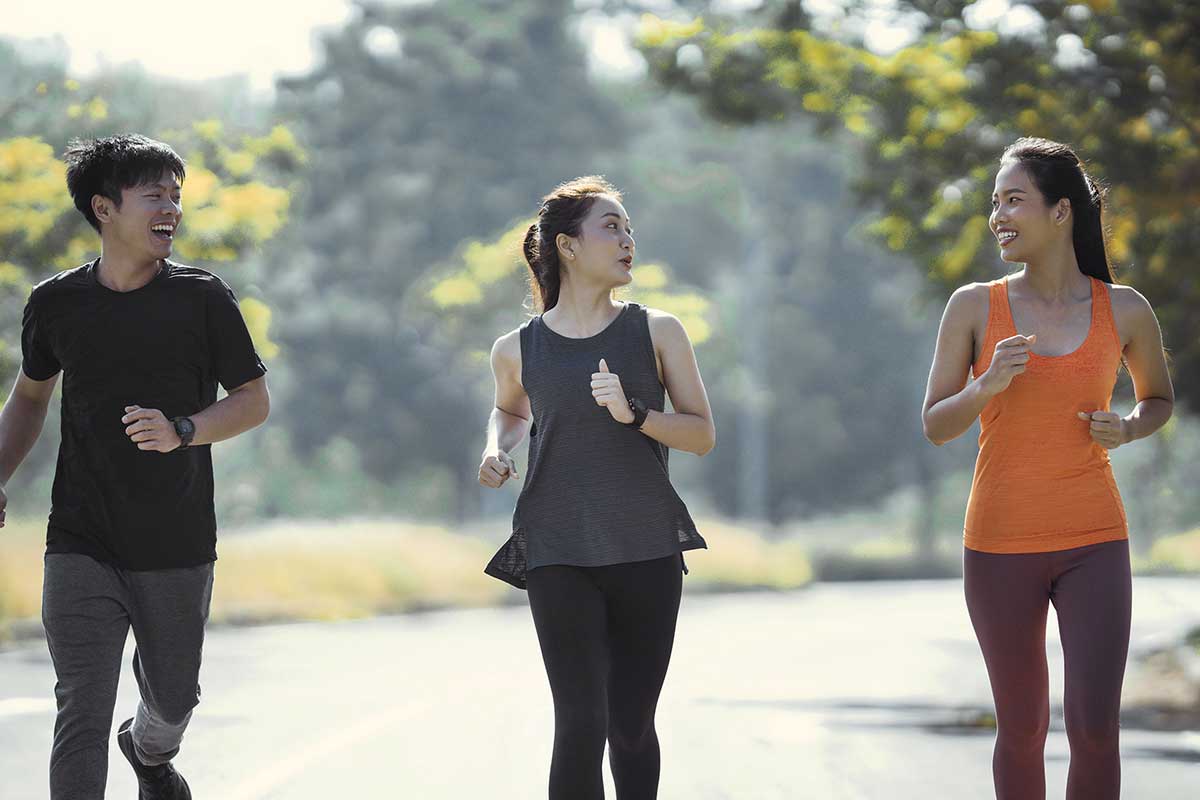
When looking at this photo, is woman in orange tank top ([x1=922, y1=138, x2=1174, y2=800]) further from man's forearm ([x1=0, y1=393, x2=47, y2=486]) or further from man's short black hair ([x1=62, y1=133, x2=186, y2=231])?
man's forearm ([x1=0, y1=393, x2=47, y2=486])

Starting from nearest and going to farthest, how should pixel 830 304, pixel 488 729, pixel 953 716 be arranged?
pixel 488 729 → pixel 953 716 → pixel 830 304

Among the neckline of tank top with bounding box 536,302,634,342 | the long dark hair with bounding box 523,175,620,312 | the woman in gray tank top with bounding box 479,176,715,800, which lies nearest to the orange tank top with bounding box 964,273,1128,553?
the woman in gray tank top with bounding box 479,176,715,800

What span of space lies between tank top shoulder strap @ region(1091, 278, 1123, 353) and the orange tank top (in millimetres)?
53

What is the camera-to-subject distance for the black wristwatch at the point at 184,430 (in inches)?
218

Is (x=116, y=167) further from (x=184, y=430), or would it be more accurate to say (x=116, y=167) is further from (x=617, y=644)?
(x=617, y=644)

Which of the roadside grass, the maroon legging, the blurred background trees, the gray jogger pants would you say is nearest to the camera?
the maroon legging

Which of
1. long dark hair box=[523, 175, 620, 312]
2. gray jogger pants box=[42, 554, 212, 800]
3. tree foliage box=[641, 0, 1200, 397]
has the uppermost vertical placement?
tree foliage box=[641, 0, 1200, 397]

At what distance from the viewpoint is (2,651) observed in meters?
16.2

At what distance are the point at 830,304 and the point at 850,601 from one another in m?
32.8

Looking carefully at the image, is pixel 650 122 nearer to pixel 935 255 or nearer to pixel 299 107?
pixel 299 107

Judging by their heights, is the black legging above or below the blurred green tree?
below

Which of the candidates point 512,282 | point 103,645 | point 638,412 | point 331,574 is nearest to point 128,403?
point 103,645

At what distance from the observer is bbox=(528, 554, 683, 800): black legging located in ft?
18.0

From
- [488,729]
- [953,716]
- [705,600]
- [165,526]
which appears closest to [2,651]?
[488,729]
